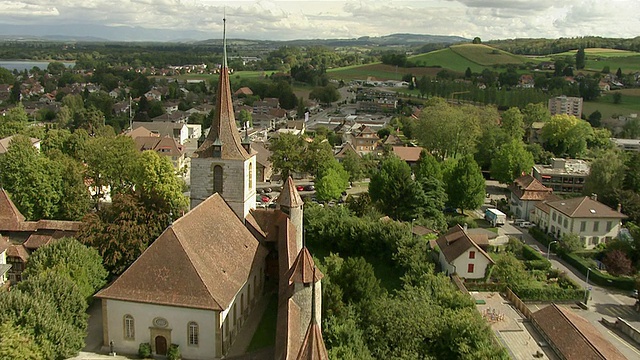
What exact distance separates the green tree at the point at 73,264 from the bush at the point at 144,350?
20.6 ft

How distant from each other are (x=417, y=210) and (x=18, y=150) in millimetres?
38891

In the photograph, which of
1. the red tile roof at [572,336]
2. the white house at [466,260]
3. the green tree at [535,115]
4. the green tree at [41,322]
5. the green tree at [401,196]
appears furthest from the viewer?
the green tree at [535,115]

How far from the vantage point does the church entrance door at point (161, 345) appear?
1145 inches

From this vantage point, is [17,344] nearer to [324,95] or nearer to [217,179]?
[217,179]

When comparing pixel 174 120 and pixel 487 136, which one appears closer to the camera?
pixel 487 136

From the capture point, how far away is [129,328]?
29.2 metres

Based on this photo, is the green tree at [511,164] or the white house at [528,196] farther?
the green tree at [511,164]

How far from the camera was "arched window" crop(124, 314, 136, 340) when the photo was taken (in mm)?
29094

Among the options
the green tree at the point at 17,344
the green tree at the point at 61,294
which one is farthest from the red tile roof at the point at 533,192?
the green tree at the point at 17,344

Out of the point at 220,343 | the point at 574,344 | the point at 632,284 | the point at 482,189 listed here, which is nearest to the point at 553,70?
the point at 482,189

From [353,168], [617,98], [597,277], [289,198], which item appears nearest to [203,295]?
[289,198]

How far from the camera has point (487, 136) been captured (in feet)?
297

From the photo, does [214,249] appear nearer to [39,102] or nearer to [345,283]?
[345,283]

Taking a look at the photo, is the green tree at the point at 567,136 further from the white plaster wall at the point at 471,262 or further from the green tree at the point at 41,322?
the green tree at the point at 41,322
